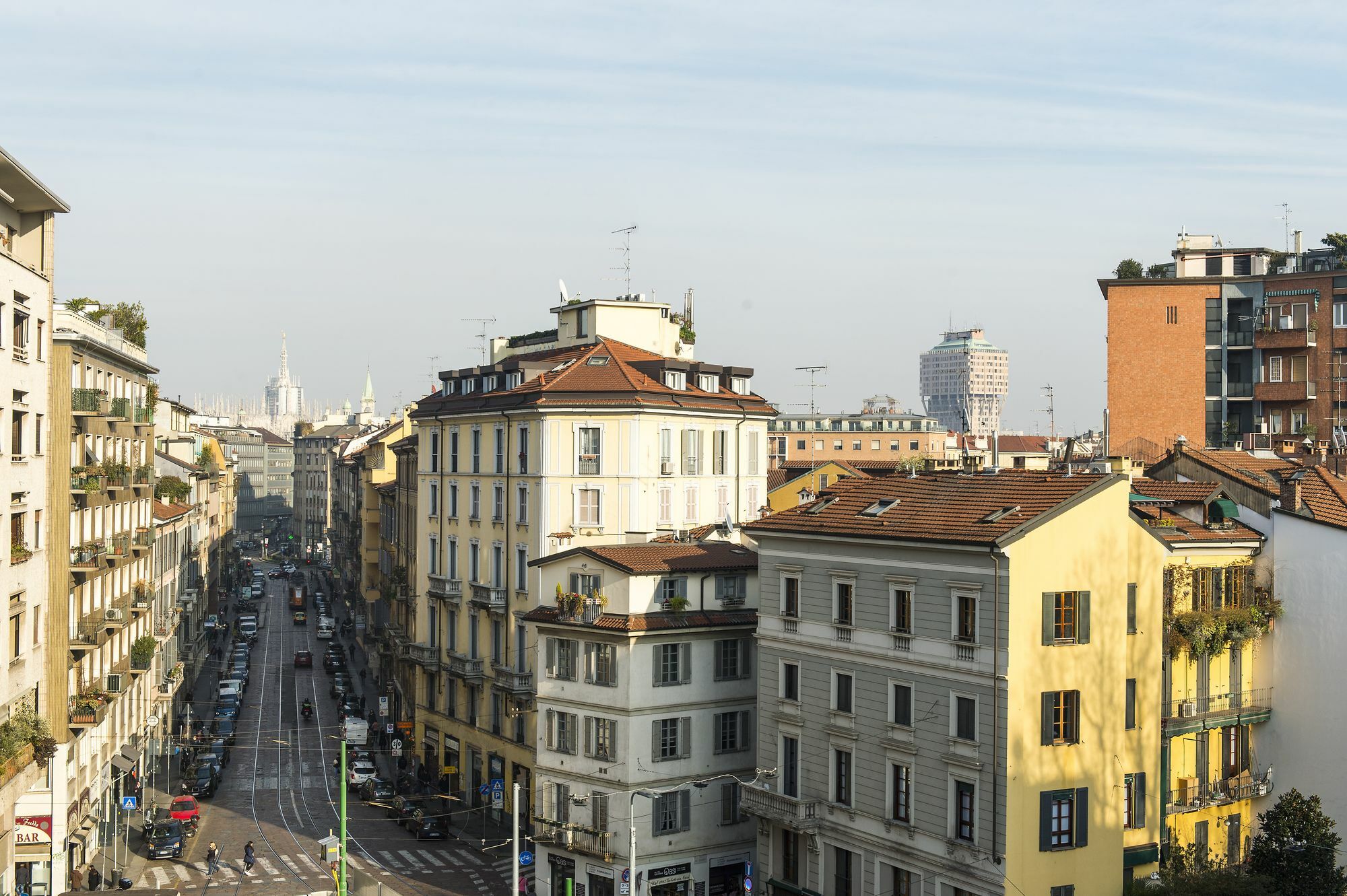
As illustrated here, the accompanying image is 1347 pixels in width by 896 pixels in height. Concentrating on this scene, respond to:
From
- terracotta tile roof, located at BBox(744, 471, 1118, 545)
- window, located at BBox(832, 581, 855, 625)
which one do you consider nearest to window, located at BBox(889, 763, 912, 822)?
window, located at BBox(832, 581, 855, 625)

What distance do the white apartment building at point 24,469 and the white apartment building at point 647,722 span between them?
1930 centimetres

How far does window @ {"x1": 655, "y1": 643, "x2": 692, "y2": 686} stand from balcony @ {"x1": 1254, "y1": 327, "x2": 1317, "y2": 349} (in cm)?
4595

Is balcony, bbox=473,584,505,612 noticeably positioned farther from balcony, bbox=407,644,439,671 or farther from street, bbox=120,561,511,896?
street, bbox=120,561,511,896

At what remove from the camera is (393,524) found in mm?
102500

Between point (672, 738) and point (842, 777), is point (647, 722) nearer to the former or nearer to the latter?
point (672, 738)

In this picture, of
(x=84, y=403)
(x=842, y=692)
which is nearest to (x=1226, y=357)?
(x=842, y=692)

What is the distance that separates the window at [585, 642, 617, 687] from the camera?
56688mm

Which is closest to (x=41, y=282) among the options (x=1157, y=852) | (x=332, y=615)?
(x=1157, y=852)

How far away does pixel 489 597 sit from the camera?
7350cm

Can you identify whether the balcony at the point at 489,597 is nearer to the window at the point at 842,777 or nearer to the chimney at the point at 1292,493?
the window at the point at 842,777

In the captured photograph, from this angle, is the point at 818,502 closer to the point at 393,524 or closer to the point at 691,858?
the point at 691,858

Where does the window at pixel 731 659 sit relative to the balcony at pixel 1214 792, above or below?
above

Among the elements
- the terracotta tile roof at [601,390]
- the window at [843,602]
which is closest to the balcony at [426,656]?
the terracotta tile roof at [601,390]

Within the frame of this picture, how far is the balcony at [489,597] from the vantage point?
72.4m
